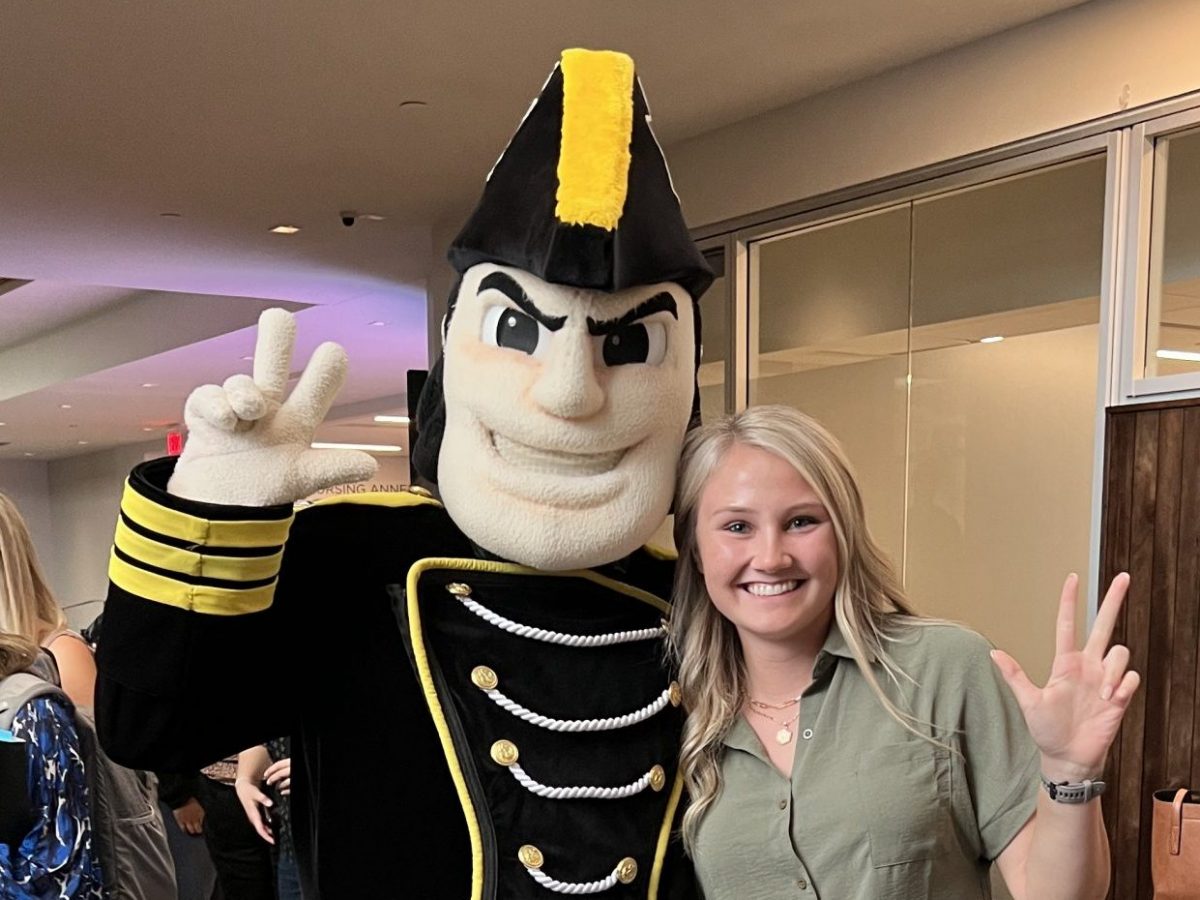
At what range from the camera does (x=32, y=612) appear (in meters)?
2.43

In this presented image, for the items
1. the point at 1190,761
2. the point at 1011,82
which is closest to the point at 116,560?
the point at 1190,761

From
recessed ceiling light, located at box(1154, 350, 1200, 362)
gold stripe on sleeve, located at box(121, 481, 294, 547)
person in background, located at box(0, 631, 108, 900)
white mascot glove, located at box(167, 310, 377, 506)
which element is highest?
recessed ceiling light, located at box(1154, 350, 1200, 362)

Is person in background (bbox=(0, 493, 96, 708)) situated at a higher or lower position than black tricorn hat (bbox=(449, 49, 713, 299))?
lower

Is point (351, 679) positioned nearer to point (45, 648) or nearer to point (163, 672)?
point (163, 672)

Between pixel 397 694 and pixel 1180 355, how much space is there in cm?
223

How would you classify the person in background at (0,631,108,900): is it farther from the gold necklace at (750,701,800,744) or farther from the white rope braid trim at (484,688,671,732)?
the gold necklace at (750,701,800,744)

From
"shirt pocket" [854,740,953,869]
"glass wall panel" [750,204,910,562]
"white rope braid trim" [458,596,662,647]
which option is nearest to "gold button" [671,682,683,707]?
"white rope braid trim" [458,596,662,647]

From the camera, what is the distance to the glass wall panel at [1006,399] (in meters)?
2.98

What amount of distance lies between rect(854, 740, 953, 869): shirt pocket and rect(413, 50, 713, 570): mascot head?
0.37 m

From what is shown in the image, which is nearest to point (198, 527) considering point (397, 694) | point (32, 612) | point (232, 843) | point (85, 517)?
point (397, 694)

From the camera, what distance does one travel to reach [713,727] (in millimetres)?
1342

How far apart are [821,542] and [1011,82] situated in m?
2.15

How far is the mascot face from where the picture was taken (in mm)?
1194

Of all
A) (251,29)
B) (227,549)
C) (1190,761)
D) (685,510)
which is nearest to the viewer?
(227,549)
